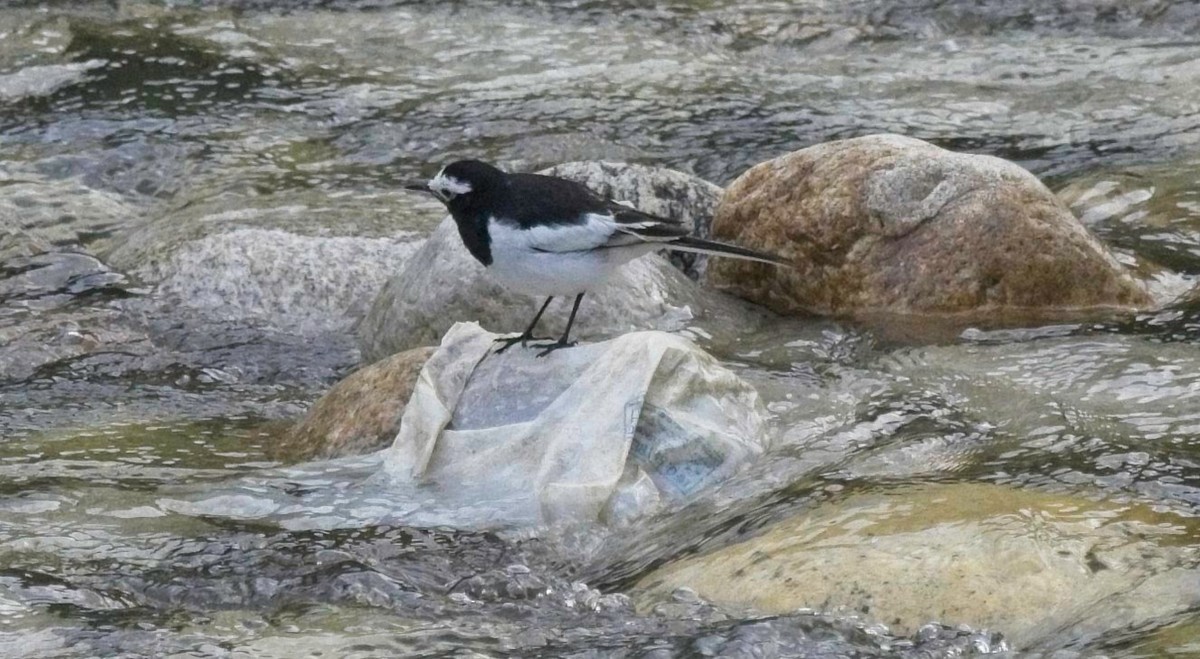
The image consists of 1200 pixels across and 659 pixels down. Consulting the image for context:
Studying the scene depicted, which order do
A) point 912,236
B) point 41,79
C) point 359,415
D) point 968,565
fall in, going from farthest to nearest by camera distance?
point 41,79 → point 912,236 → point 359,415 → point 968,565

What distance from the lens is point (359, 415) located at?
616 centimetres

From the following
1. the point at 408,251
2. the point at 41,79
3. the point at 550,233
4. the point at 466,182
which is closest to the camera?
the point at 550,233

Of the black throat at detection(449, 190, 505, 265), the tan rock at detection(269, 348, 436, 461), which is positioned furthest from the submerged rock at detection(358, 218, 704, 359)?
the black throat at detection(449, 190, 505, 265)

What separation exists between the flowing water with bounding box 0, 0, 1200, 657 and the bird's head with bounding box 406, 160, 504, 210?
3.14 ft

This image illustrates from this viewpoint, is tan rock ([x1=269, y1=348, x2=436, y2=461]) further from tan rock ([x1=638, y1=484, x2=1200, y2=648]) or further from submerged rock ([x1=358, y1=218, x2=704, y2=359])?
tan rock ([x1=638, y1=484, x2=1200, y2=648])

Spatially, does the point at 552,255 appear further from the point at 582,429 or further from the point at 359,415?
the point at 359,415


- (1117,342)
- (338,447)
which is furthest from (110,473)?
(1117,342)

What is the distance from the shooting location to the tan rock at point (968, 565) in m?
4.18

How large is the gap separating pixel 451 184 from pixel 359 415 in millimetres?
901

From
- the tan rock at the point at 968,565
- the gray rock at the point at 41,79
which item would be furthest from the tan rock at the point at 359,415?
the gray rock at the point at 41,79

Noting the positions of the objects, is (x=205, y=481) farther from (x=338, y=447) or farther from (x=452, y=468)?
(x=452, y=468)

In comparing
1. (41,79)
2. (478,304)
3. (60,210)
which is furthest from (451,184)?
(41,79)

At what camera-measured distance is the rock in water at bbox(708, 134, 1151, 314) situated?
7246 millimetres

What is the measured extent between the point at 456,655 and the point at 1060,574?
1.52m
